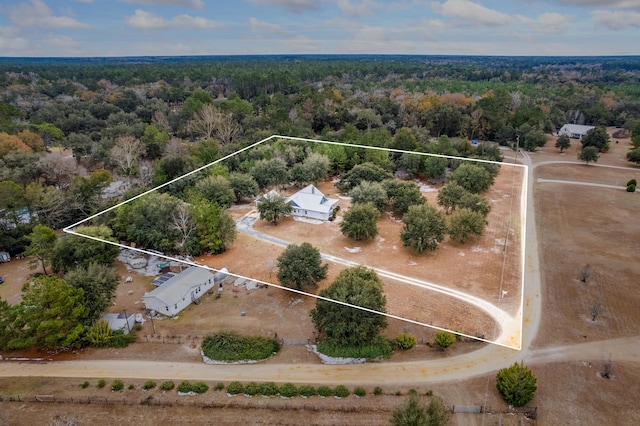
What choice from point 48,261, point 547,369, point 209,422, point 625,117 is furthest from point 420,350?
point 625,117

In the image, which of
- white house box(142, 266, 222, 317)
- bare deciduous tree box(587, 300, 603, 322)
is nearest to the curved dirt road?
white house box(142, 266, 222, 317)

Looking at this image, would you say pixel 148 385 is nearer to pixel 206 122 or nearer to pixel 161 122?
pixel 206 122

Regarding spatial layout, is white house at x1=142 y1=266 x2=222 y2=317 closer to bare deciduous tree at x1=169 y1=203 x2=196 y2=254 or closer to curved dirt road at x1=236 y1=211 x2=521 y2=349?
bare deciduous tree at x1=169 y1=203 x2=196 y2=254

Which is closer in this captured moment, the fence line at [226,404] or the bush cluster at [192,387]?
the fence line at [226,404]

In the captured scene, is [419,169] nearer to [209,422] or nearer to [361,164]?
[361,164]

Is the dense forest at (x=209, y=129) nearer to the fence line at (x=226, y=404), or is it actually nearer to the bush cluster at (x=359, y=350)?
the fence line at (x=226, y=404)

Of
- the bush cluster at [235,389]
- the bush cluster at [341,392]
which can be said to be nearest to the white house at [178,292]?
the bush cluster at [235,389]
